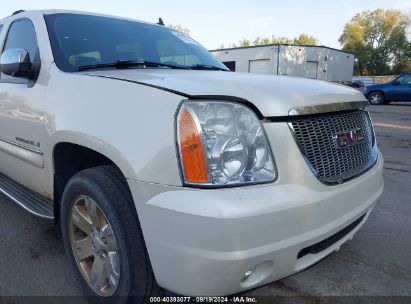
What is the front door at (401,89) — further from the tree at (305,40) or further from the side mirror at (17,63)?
the tree at (305,40)

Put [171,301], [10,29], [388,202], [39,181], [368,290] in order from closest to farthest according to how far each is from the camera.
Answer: [171,301] → [368,290] → [39,181] → [10,29] → [388,202]

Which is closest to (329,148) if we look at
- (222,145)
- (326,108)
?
(326,108)

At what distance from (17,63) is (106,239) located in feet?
4.60

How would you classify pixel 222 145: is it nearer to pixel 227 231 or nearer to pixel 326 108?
pixel 227 231

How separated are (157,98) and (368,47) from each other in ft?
254

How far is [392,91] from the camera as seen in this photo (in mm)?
19094

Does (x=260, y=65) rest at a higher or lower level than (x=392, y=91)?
higher

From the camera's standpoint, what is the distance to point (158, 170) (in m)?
1.67

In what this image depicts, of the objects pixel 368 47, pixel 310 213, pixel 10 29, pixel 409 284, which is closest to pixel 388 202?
pixel 409 284

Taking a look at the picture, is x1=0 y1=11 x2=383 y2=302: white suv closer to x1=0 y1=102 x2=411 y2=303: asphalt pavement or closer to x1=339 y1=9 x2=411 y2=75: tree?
x1=0 y1=102 x2=411 y2=303: asphalt pavement

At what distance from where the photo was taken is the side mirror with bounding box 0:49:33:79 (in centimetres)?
254

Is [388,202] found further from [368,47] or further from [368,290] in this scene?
[368,47]

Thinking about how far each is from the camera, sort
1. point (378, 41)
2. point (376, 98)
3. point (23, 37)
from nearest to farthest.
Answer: point (23, 37) → point (376, 98) → point (378, 41)

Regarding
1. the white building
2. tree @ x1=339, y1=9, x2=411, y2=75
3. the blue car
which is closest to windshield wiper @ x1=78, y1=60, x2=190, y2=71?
the blue car
